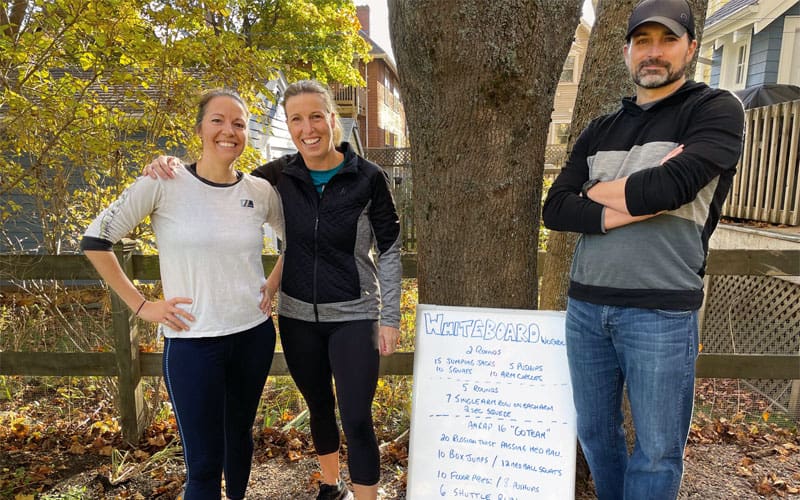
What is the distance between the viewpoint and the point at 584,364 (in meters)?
1.89

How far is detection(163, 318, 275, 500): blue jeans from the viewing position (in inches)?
81.3

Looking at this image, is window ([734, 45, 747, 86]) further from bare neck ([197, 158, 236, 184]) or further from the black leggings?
bare neck ([197, 158, 236, 184])

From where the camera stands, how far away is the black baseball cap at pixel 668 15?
5.37ft

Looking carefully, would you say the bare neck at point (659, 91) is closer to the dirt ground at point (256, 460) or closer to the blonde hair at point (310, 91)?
the blonde hair at point (310, 91)

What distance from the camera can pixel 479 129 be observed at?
205cm

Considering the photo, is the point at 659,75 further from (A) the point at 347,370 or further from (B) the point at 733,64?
(B) the point at 733,64

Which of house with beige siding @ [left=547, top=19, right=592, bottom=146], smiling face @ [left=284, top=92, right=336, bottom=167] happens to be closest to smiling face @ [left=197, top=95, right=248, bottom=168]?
smiling face @ [left=284, top=92, right=336, bottom=167]

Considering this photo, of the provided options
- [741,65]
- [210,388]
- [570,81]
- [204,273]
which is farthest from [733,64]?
[210,388]

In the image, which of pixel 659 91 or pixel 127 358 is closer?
pixel 659 91

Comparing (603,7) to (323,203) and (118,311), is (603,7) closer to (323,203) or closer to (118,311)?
(323,203)

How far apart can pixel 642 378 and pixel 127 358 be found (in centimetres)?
284

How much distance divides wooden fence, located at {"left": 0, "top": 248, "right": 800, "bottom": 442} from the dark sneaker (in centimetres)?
68

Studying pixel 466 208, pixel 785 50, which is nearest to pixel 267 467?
pixel 466 208

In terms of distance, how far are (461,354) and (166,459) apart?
6.92 ft
